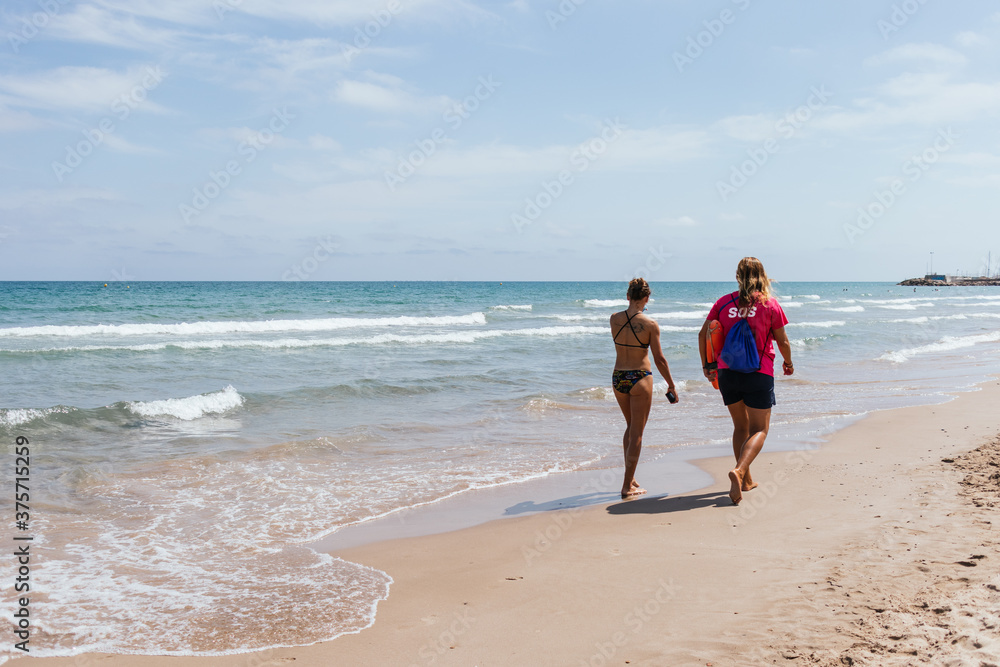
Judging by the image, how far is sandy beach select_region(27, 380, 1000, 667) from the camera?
120 inches

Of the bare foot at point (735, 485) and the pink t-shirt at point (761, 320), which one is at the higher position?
the pink t-shirt at point (761, 320)

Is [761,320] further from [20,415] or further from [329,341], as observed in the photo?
[329,341]

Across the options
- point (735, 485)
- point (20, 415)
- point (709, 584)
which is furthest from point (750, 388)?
point (20, 415)

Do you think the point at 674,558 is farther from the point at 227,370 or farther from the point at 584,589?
the point at 227,370

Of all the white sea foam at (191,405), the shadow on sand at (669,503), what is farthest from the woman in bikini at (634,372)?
the white sea foam at (191,405)

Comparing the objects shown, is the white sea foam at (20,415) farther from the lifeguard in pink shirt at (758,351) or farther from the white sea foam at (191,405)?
the lifeguard in pink shirt at (758,351)

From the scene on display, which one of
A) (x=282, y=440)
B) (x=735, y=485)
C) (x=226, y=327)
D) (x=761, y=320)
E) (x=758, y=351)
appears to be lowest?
(x=282, y=440)

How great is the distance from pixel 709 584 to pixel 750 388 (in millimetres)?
2113

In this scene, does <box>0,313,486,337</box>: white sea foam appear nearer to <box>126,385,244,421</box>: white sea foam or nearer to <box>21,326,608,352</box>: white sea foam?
<box>21,326,608,352</box>: white sea foam

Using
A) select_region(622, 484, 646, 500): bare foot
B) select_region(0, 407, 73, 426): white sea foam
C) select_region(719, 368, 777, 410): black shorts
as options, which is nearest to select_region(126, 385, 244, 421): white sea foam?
select_region(0, 407, 73, 426): white sea foam

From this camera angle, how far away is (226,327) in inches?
1077

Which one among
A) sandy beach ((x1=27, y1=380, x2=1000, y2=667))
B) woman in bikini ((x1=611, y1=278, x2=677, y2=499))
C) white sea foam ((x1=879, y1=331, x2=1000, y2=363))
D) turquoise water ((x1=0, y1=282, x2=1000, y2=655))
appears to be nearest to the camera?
sandy beach ((x1=27, y1=380, x2=1000, y2=667))

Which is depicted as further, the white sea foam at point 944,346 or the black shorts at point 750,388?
the white sea foam at point 944,346

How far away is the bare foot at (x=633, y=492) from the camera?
588 centimetres
